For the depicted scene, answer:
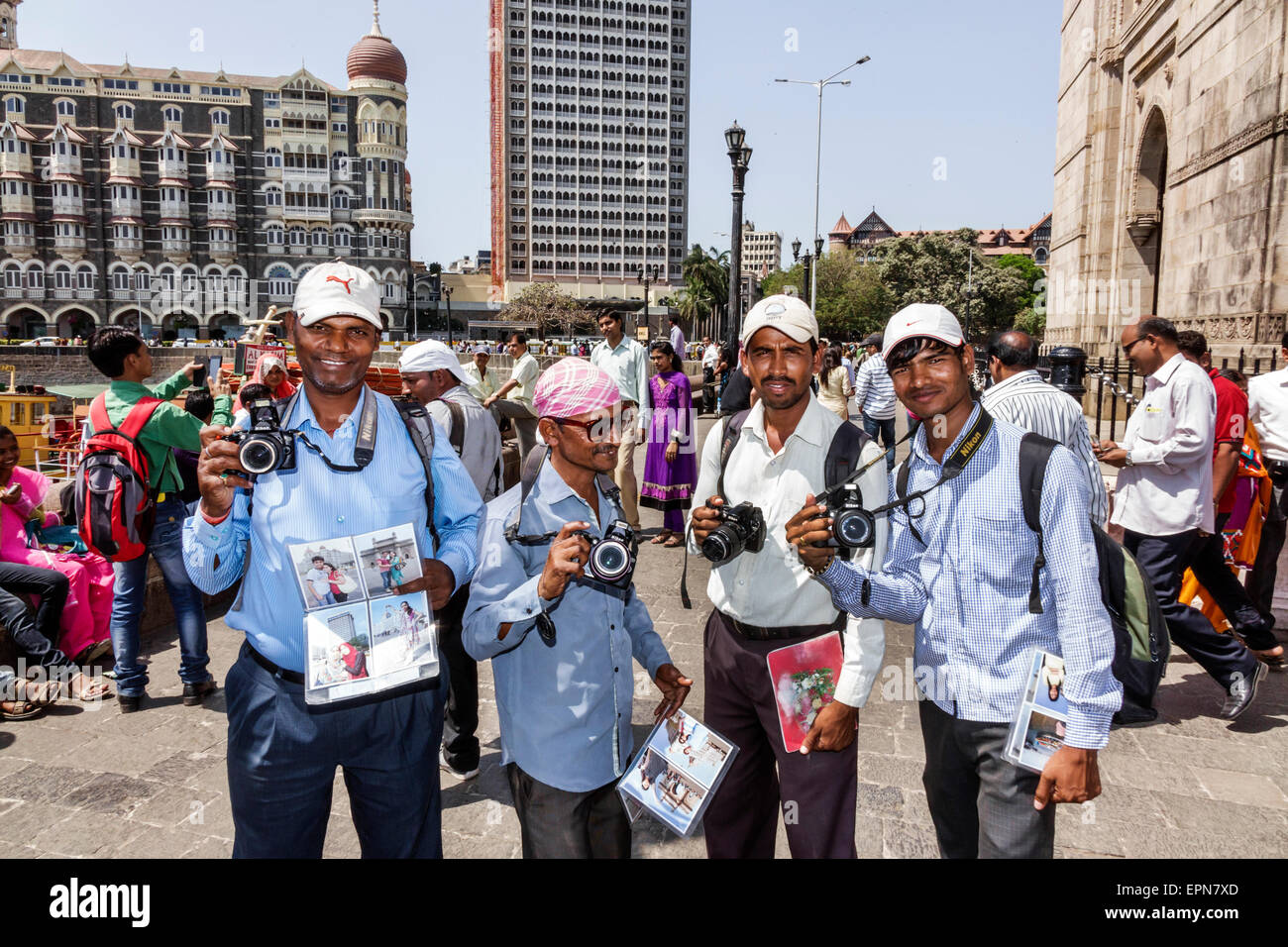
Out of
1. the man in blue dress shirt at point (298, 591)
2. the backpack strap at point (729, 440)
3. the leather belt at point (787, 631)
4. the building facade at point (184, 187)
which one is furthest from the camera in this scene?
the building facade at point (184, 187)

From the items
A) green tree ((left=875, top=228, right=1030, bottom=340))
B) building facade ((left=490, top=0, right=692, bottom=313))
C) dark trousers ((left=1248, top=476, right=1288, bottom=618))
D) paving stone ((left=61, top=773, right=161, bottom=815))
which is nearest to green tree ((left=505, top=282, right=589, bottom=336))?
building facade ((left=490, top=0, right=692, bottom=313))

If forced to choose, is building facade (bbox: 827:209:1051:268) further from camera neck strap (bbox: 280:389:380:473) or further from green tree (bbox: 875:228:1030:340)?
camera neck strap (bbox: 280:389:380:473)

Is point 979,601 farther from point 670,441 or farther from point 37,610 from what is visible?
point 670,441

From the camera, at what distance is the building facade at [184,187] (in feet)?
238

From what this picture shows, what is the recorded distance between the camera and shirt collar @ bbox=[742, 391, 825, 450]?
265cm

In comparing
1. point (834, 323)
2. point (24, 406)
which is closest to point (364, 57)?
point (834, 323)

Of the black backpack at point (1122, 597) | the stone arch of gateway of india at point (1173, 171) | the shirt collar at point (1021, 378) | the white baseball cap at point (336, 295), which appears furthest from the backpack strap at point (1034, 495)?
the stone arch of gateway of india at point (1173, 171)

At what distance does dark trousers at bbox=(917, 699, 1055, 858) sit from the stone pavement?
3.48ft

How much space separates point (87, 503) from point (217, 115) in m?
86.1

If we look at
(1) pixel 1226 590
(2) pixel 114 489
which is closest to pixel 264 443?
(2) pixel 114 489

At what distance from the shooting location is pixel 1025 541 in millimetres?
2203

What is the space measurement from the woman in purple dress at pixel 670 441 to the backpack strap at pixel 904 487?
5.62 metres

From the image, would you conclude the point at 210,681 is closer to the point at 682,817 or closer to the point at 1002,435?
the point at 682,817

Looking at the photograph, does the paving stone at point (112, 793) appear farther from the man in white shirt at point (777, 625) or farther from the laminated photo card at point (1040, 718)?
the laminated photo card at point (1040, 718)
